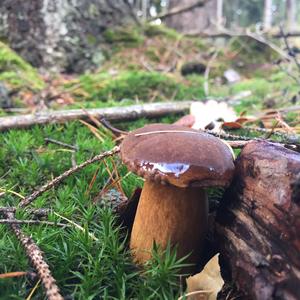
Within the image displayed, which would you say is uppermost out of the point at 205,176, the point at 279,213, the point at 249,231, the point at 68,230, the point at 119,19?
the point at 119,19

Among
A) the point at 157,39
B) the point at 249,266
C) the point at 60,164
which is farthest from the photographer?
the point at 157,39

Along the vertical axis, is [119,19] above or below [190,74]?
above

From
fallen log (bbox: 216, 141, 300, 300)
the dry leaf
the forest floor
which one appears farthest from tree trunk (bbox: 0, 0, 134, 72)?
the dry leaf

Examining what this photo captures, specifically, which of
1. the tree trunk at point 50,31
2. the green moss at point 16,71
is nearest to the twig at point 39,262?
the green moss at point 16,71

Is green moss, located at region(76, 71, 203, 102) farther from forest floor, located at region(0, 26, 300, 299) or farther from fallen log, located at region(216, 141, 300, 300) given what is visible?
fallen log, located at region(216, 141, 300, 300)

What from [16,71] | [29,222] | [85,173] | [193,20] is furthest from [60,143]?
[193,20]

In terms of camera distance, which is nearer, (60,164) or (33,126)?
(60,164)

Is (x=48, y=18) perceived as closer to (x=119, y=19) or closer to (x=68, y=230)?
(x=119, y=19)

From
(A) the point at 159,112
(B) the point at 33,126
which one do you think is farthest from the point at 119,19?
(B) the point at 33,126
